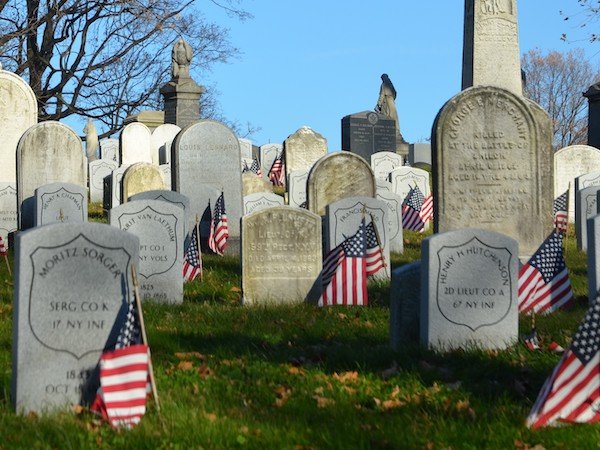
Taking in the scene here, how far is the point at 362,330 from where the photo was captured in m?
9.84

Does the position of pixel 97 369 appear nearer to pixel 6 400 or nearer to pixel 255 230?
pixel 6 400

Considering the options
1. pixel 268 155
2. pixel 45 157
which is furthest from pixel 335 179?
pixel 268 155

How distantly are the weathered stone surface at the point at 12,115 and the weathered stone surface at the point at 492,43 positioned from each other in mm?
8741

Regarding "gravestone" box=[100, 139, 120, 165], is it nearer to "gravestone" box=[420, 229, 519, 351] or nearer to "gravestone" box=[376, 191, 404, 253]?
"gravestone" box=[376, 191, 404, 253]

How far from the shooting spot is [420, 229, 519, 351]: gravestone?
28.3 ft

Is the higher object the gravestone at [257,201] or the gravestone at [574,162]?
the gravestone at [574,162]

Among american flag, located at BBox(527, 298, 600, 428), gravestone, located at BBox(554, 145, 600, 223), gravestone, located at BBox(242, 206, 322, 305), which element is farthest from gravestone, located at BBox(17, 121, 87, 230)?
american flag, located at BBox(527, 298, 600, 428)

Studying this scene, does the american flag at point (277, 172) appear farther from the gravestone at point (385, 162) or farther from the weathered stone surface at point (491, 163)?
the weathered stone surface at point (491, 163)

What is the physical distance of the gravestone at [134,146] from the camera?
2978cm

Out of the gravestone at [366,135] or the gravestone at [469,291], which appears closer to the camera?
the gravestone at [469,291]

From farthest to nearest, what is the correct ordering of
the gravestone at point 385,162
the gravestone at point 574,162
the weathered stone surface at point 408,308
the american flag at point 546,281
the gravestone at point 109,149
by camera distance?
the gravestone at point 109,149 < the gravestone at point 385,162 < the gravestone at point 574,162 < the american flag at point 546,281 < the weathered stone surface at point 408,308

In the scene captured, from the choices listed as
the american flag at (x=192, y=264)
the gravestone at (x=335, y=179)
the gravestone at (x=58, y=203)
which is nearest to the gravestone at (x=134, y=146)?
the gravestone at (x=58, y=203)

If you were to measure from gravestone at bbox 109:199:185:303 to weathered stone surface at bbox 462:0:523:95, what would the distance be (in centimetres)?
562

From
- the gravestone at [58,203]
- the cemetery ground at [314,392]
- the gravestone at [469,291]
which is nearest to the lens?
the cemetery ground at [314,392]
